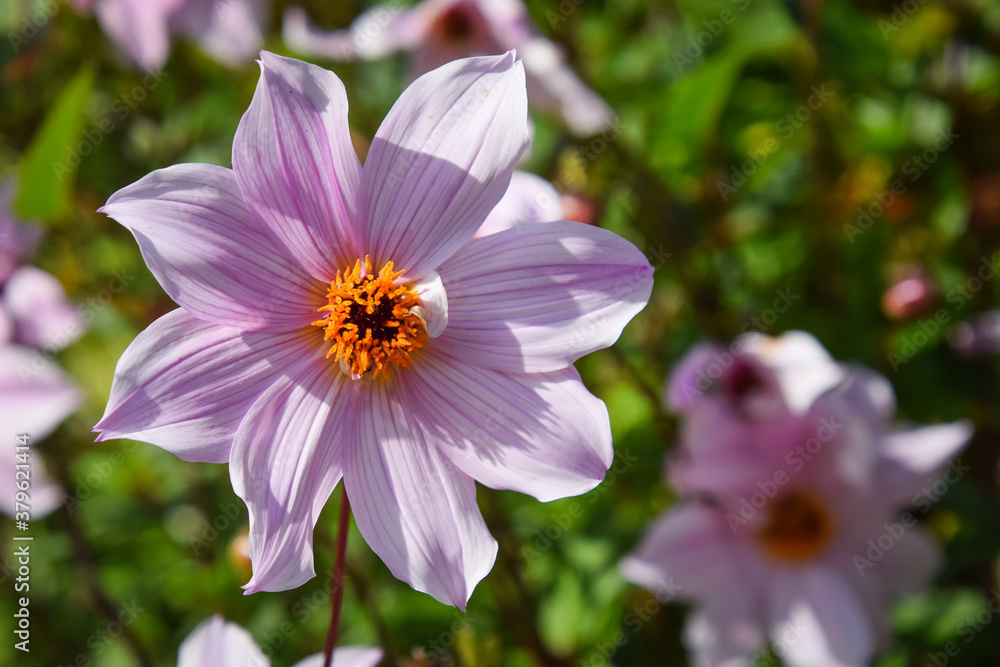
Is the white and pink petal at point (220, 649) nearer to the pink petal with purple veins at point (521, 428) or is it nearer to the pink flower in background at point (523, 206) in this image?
the pink petal with purple veins at point (521, 428)

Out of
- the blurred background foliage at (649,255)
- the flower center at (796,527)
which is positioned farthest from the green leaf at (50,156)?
the flower center at (796,527)

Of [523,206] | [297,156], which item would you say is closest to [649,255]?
[523,206]

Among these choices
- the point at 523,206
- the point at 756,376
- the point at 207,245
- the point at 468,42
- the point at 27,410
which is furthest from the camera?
the point at 468,42

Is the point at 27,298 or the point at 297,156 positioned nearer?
the point at 297,156

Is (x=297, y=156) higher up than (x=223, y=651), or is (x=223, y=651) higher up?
(x=297, y=156)

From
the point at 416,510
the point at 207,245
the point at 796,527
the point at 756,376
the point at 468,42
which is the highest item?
the point at 207,245

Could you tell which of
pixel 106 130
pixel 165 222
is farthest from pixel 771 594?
pixel 106 130

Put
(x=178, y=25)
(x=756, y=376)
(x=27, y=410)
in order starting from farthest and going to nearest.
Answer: (x=178, y=25)
(x=756, y=376)
(x=27, y=410)

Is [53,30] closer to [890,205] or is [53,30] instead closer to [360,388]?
[360,388]

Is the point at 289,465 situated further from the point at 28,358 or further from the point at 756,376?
the point at 756,376
